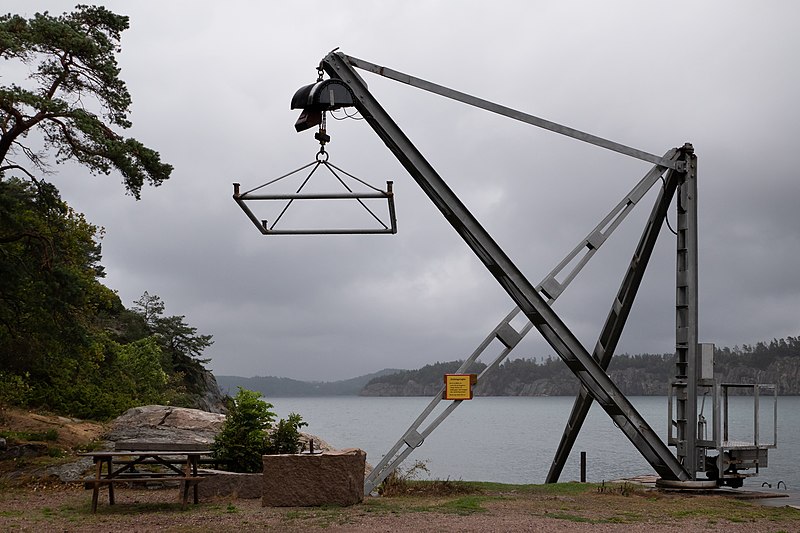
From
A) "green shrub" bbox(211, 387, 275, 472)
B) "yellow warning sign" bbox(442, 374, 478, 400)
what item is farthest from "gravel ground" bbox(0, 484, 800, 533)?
"yellow warning sign" bbox(442, 374, 478, 400)

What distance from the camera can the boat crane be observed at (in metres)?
13.6

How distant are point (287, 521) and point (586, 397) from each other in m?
7.60

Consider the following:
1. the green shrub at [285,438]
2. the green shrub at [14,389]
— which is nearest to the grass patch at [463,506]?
the green shrub at [285,438]

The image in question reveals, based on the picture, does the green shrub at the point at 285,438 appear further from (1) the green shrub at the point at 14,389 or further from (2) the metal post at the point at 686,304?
(1) the green shrub at the point at 14,389

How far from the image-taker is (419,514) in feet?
40.8

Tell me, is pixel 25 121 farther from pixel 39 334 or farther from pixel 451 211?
pixel 451 211

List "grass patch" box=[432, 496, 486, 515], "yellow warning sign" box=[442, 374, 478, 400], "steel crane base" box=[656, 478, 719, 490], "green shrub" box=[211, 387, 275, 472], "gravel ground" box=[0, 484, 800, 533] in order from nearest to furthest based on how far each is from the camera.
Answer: "gravel ground" box=[0, 484, 800, 533], "grass patch" box=[432, 496, 486, 515], "yellow warning sign" box=[442, 374, 478, 400], "green shrub" box=[211, 387, 275, 472], "steel crane base" box=[656, 478, 719, 490]

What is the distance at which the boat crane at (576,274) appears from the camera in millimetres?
13617

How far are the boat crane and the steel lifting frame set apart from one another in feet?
0.06

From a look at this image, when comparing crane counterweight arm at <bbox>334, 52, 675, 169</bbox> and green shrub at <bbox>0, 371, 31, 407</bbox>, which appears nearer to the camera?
crane counterweight arm at <bbox>334, 52, 675, 169</bbox>

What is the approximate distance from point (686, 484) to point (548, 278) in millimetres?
4647

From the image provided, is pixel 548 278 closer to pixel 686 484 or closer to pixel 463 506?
pixel 463 506

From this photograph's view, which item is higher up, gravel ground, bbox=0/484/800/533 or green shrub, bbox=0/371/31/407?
green shrub, bbox=0/371/31/407

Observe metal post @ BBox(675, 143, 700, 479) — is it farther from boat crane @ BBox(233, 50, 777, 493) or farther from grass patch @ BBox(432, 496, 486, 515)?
grass patch @ BBox(432, 496, 486, 515)
